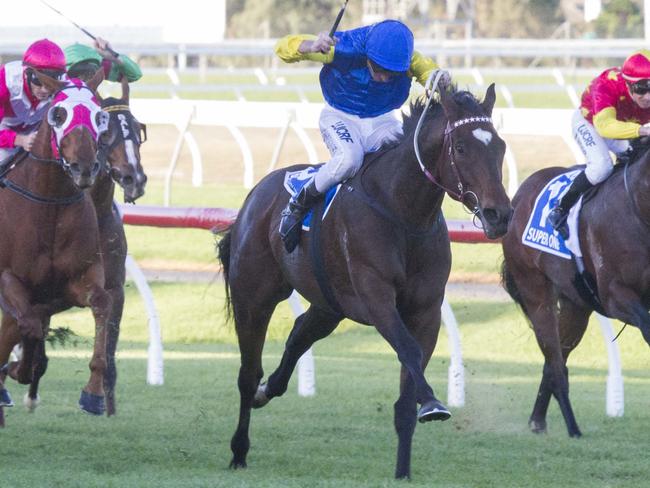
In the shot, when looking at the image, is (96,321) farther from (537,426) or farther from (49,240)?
(537,426)

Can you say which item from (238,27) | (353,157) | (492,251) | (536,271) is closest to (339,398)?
(536,271)

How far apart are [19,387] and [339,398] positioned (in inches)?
80.1

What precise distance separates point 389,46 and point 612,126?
5.02 ft

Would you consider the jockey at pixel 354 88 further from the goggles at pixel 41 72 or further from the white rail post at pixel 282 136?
the white rail post at pixel 282 136

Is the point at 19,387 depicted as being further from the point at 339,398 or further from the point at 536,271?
the point at 536,271

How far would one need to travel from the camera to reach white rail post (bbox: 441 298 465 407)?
8.27 meters

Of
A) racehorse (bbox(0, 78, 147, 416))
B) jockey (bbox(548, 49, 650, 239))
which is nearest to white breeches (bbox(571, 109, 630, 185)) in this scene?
jockey (bbox(548, 49, 650, 239))

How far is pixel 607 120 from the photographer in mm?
7254

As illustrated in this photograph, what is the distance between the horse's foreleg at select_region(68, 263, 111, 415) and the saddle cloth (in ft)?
8.40

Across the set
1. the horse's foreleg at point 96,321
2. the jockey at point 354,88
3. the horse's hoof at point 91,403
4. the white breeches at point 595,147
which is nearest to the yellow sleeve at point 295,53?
the jockey at point 354,88

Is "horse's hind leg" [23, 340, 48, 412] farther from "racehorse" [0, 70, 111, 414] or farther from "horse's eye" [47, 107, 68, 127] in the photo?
"horse's eye" [47, 107, 68, 127]

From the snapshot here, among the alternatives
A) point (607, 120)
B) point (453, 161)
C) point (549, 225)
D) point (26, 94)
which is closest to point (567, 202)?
point (549, 225)

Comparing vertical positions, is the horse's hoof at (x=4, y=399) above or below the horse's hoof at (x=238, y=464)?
above

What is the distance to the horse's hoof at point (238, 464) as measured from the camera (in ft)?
21.2
